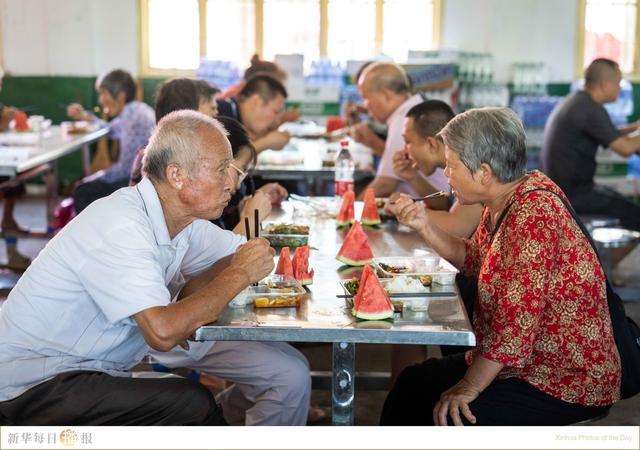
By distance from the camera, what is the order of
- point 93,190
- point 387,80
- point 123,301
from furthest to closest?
point 93,190, point 387,80, point 123,301

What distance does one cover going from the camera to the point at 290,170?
6473mm

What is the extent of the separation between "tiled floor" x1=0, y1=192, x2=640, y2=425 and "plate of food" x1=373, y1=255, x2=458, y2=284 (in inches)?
28.3

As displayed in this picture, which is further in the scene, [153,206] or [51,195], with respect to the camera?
[51,195]

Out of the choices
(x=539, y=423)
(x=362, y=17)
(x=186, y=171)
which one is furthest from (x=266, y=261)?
(x=362, y=17)

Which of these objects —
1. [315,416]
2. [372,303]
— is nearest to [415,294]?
[372,303]

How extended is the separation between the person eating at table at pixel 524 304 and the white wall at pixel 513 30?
338 inches

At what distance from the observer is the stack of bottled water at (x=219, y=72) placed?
37.4 feet

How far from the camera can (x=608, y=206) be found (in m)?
6.95

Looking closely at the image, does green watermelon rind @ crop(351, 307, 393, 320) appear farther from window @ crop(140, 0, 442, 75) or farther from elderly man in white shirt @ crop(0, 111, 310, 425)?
window @ crop(140, 0, 442, 75)

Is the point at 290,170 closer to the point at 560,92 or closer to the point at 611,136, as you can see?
the point at 611,136

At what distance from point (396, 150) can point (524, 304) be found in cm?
287

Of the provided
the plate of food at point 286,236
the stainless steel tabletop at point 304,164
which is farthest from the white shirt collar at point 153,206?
the stainless steel tabletop at point 304,164

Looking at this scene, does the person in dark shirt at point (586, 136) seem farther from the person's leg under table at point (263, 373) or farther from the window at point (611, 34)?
the window at point (611, 34)

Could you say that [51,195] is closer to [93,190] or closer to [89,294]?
[93,190]
